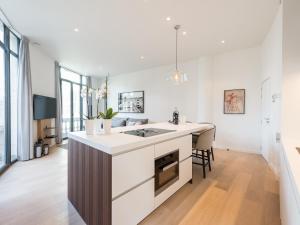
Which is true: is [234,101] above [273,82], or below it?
below

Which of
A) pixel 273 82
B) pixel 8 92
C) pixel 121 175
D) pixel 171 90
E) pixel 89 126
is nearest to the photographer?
pixel 121 175

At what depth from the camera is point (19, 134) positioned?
12.4 feet

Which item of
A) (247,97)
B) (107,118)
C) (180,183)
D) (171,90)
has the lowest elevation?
(180,183)

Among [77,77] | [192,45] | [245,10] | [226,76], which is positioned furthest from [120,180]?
[77,77]

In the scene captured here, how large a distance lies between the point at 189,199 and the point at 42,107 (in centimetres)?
431

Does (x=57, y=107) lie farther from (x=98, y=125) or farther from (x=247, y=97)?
(x=247, y=97)

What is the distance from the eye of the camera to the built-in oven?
193cm

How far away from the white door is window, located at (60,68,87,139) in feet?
21.8

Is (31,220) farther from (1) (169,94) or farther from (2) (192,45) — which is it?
(1) (169,94)

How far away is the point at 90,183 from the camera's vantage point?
1628mm

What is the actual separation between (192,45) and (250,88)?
199 centimetres

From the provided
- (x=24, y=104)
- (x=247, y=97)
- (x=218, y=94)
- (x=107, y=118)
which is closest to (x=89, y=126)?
(x=107, y=118)

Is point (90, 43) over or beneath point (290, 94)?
over

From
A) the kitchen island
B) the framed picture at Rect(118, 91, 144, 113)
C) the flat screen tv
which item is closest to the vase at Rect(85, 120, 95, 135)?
the kitchen island
